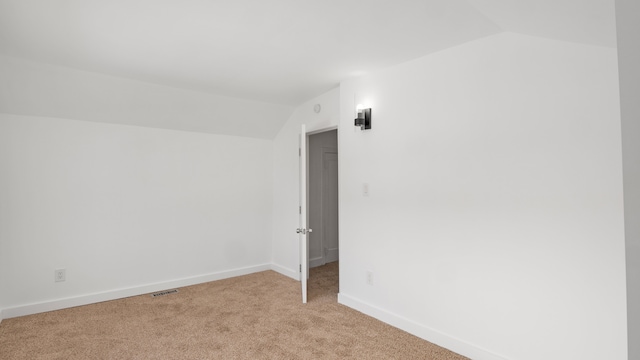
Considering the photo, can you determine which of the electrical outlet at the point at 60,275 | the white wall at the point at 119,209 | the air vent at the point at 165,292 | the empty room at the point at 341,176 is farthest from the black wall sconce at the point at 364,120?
the electrical outlet at the point at 60,275

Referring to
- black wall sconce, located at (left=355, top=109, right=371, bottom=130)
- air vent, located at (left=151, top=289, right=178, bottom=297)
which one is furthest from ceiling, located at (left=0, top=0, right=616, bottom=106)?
air vent, located at (left=151, top=289, right=178, bottom=297)

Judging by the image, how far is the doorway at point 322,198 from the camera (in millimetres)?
5211

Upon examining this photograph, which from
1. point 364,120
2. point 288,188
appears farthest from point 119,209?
point 364,120

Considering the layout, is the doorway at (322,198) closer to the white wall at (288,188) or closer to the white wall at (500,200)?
the white wall at (288,188)

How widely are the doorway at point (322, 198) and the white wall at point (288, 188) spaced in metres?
0.38

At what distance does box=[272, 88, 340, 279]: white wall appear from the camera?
15.1ft

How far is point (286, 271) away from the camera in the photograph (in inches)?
188

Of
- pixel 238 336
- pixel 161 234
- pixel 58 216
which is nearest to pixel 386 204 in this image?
pixel 238 336

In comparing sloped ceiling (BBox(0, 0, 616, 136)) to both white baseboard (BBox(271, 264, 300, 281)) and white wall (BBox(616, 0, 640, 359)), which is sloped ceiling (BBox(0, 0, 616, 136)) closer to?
white wall (BBox(616, 0, 640, 359))

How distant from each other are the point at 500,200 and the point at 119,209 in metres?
3.94

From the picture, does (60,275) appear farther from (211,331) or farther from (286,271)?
(286,271)

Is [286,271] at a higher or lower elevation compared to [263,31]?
lower

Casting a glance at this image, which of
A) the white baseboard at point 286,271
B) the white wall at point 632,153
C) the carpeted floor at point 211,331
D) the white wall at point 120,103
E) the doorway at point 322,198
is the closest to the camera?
the white wall at point 632,153

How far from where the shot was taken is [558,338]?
A: 2074mm
